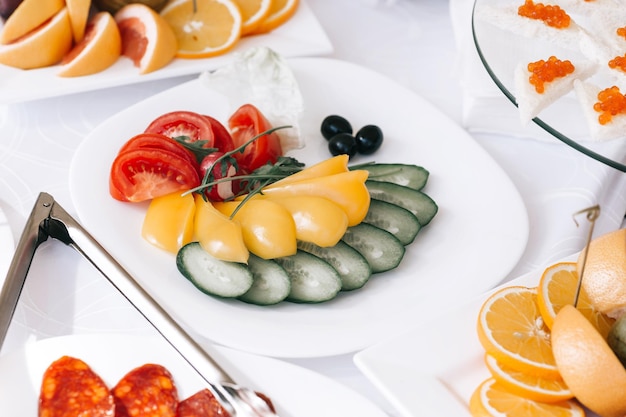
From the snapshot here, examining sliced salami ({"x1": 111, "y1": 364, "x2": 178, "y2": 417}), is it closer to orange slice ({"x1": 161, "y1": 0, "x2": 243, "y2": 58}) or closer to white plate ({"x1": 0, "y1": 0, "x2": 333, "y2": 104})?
white plate ({"x1": 0, "y1": 0, "x2": 333, "y2": 104})

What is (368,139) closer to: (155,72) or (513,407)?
(155,72)

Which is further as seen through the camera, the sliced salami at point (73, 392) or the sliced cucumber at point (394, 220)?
the sliced cucumber at point (394, 220)

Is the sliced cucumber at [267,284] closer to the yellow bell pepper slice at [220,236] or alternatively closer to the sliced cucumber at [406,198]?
the yellow bell pepper slice at [220,236]

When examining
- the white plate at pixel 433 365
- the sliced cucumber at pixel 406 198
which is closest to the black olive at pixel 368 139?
the sliced cucumber at pixel 406 198

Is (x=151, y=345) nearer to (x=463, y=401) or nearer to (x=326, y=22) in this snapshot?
(x=463, y=401)

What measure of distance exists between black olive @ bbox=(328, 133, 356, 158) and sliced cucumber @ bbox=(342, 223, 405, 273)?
0.80 feet

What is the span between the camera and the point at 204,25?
5.82 feet

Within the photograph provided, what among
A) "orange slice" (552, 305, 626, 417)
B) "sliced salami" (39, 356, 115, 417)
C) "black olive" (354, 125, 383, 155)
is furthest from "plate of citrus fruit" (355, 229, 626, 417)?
"black olive" (354, 125, 383, 155)

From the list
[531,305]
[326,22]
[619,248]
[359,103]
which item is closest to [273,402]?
[531,305]

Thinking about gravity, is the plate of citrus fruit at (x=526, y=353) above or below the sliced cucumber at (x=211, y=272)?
below

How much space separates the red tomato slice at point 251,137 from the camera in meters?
1.44

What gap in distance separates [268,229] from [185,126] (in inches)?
13.8

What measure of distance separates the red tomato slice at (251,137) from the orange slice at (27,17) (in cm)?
50

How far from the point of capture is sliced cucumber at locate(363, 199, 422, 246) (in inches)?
52.0
